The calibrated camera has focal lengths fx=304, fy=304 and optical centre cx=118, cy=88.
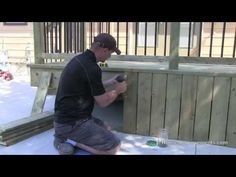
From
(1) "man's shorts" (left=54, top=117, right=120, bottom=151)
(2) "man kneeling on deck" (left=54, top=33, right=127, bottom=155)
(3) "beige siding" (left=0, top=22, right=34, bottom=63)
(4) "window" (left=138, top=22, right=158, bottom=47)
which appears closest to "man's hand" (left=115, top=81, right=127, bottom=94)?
(2) "man kneeling on deck" (left=54, top=33, right=127, bottom=155)

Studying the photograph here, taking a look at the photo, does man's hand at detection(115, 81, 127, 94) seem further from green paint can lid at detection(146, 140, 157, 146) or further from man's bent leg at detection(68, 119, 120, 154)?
green paint can lid at detection(146, 140, 157, 146)

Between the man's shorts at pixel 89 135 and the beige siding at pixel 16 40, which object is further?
the beige siding at pixel 16 40

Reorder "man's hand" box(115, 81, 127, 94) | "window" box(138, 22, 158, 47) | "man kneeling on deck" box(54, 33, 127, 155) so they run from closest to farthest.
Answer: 1. "man kneeling on deck" box(54, 33, 127, 155)
2. "man's hand" box(115, 81, 127, 94)
3. "window" box(138, 22, 158, 47)

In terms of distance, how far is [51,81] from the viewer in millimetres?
4168

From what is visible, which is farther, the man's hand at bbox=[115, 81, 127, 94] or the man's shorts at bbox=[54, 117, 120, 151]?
the man's hand at bbox=[115, 81, 127, 94]

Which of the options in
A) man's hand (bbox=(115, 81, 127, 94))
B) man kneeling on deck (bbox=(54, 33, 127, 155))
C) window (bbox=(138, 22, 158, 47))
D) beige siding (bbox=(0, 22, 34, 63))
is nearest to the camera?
man kneeling on deck (bbox=(54, 33, 127, 155))

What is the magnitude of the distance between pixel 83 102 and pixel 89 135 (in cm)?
34

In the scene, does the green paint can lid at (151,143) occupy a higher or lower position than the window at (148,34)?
lower

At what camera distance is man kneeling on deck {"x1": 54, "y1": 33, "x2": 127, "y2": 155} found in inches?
118

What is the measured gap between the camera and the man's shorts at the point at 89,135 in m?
3.00

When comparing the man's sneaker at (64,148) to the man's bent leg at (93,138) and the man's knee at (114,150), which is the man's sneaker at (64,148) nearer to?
the man's bent leg at (93,138)

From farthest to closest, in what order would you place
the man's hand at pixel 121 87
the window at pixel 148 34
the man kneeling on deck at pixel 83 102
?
1. the window at pixel 148 34
2. the man's hand at pixel 121 87
3. the man kneeling on deck at pixel 83 102

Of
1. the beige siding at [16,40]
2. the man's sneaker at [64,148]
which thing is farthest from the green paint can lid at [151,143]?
the beige siding at [16,40]
